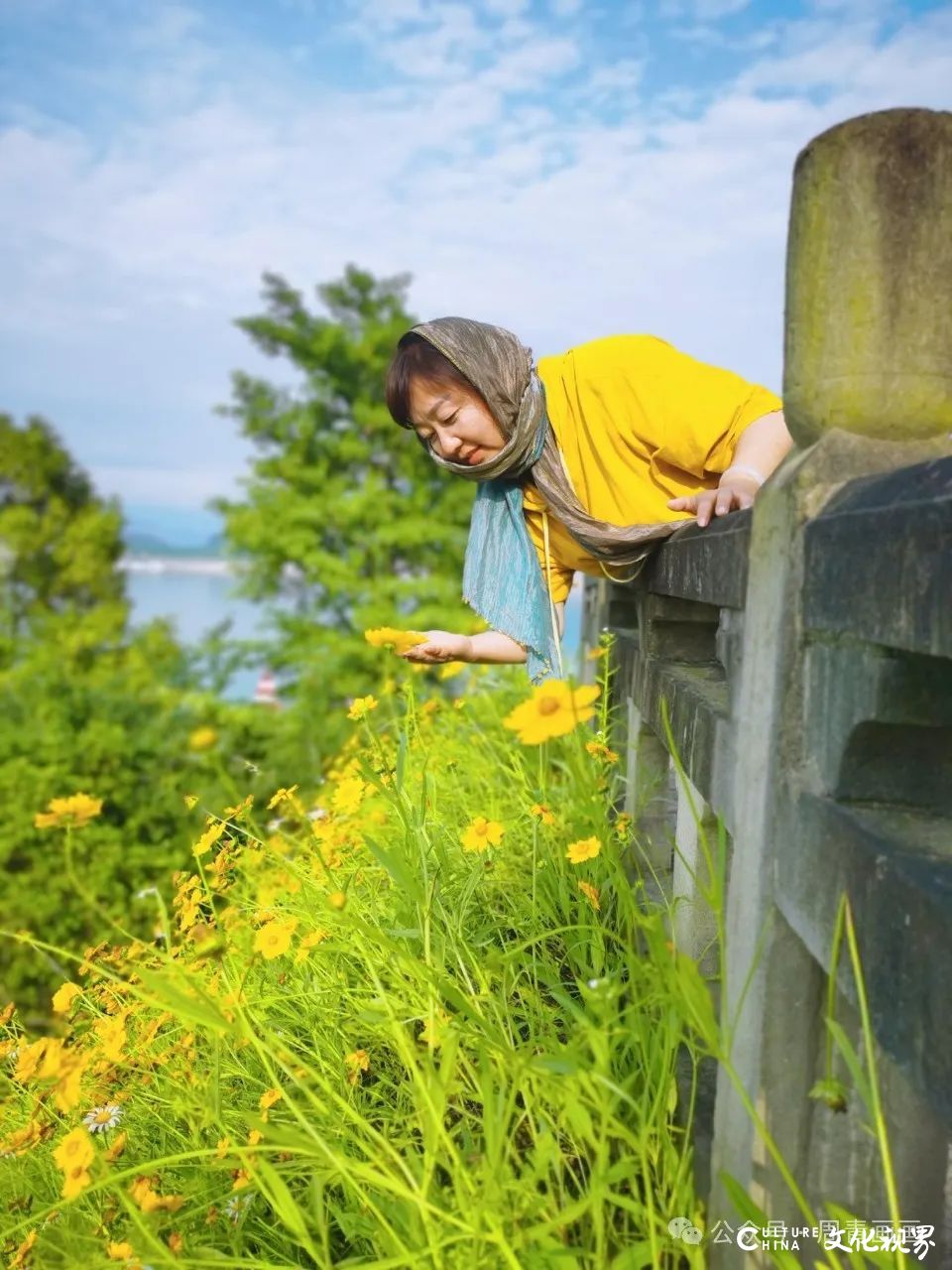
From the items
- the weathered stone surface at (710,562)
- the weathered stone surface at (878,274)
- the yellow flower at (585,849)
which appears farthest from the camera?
the yellow flower at (585,849)

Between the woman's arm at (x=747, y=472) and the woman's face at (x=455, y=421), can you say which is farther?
the woman's face at (x=455, y=421)

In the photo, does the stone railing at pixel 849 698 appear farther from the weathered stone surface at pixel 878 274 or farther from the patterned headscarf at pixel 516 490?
the patterned headscarf at pixel 516 490

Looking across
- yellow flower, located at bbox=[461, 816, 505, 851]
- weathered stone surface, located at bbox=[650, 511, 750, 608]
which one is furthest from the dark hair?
yellow flower, located at bbox=[461, 816, 505, 851]

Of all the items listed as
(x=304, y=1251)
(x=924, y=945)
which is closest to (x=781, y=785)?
(x=924, y=945)

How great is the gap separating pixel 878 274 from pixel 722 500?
25.8 inches

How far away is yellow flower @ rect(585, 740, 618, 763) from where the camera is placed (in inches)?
84.7

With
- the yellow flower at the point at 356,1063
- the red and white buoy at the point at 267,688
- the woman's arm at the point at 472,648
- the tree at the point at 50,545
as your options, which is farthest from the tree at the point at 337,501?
the yellow flower at the point at 356,1063

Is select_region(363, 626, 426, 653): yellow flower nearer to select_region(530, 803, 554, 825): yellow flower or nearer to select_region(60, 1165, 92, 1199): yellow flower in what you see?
select_region(530, 803, 554, 825): yellow flower

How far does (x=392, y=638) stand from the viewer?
1.91 m

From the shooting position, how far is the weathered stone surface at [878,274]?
1.05 m

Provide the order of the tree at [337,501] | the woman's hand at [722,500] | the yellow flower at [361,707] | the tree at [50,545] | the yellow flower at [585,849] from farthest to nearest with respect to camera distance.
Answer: the tree at [50,545], the tree at [337,501], the yellow flower at [361,707], the woman's hand at [722,500], the yellow flower at [585,849]

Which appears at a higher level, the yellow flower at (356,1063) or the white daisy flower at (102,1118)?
the yellow flower at (356,1063)

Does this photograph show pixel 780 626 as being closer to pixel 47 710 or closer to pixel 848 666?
pixel 848 666

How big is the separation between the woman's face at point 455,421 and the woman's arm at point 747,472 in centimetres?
62
